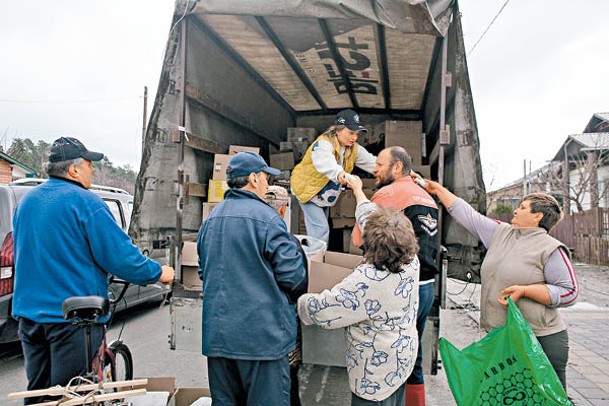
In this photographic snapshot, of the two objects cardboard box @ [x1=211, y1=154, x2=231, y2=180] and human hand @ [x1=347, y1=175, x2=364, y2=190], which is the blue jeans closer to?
human hand @ [x1=347, y1=175, x2=364, y2=190]

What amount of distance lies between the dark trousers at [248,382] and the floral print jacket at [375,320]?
361 mm

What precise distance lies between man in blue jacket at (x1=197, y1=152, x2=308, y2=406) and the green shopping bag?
1258mm

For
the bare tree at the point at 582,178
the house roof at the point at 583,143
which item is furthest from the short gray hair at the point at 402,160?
the house roof at the point at 583,143

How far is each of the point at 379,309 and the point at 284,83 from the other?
13.9ft

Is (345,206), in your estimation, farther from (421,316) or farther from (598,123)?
(598,123)

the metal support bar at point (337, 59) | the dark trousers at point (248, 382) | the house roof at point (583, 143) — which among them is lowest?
the dark trousers at point (248, 382)

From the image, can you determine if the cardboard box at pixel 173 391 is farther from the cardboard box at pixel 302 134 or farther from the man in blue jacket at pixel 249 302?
the cardboard box at pixel 302 134

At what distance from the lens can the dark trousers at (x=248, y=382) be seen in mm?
2219

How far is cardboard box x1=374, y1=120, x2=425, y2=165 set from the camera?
17.8ft

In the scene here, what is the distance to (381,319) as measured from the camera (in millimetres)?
2322

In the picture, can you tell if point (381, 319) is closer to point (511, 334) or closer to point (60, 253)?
point (511, 334)

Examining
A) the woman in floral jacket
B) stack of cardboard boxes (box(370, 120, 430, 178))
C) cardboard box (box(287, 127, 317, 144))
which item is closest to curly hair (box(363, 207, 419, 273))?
the woman in floral jacket

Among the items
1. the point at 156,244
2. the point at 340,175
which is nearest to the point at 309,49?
the point at 340,175

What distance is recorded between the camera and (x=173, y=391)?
2.87 meters
